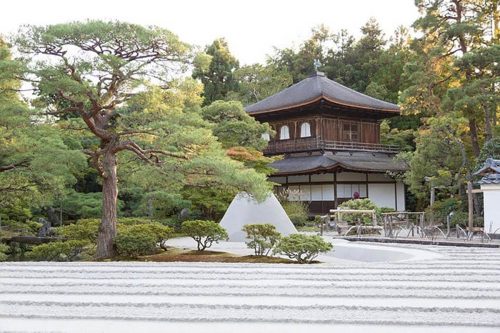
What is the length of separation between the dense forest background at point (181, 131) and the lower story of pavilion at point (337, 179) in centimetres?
138

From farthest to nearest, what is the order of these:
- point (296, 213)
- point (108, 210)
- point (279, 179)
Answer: point (279, 179) → point (296, 213) → point (108, 210)

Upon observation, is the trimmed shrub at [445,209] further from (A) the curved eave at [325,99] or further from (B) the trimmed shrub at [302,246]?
(B) the trimmed shrub at [302,246]

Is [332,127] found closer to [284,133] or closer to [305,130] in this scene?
[305,130]

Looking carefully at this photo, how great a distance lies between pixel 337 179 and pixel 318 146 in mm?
1697

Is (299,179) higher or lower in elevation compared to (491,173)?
higher

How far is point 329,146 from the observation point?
25938 mm

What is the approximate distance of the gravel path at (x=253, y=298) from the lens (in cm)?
454

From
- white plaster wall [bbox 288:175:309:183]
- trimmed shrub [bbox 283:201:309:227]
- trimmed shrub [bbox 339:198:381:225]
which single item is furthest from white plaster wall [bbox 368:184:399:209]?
trimmed shrub [bbox 339:198:381:225]

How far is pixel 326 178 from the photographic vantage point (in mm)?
25438

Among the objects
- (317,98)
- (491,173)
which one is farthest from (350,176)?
(491,173)

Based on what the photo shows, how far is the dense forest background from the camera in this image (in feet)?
33.7

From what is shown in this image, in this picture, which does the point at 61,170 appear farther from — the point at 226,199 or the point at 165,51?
the point at 226,199

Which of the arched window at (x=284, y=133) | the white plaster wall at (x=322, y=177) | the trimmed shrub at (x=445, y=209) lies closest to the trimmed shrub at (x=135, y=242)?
the trimmed shrub at (x=445, y=209)

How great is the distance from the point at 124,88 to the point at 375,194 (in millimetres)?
17693
